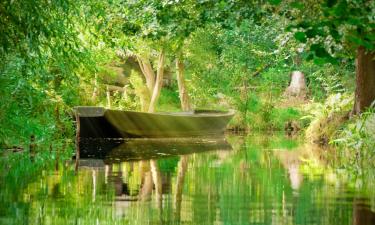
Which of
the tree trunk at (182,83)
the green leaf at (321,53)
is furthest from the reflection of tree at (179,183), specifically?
the tree trunk at (182,83)

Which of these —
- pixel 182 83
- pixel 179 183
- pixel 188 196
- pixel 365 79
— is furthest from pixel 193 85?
pixel 188 196

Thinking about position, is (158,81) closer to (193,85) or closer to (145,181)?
(193,85)

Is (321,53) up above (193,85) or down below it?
below

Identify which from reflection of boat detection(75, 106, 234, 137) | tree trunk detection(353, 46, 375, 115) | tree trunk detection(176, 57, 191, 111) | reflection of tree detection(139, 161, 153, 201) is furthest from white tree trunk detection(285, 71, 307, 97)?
reflection of tree detection(139, 161, 153, 201)

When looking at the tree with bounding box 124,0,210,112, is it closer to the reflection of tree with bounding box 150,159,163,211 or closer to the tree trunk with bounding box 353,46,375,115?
the reflection of tree with bounding box 150,159,163,211

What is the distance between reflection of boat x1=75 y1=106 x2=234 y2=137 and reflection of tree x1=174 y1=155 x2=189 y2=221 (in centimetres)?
835

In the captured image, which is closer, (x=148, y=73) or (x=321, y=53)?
(x=321, y=53)

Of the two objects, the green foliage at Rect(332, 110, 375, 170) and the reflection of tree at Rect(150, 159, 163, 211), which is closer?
the reflection of tree at Rect(150, 159, 163, 211)

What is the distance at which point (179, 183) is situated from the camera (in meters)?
10.4

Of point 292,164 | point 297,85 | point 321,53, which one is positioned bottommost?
point 292,164

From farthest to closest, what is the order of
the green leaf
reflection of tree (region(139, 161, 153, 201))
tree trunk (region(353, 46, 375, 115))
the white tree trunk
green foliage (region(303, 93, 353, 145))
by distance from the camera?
the white tree trunk, green foliage (region(303, 93, 353, 145)), tree trunk (region(353, 46, 375, 115)), reflection of tree (region(139, 161, 153, 201)), the green leaf

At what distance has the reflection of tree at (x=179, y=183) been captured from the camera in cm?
745

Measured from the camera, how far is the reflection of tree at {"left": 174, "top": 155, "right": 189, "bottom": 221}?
24.4 feet

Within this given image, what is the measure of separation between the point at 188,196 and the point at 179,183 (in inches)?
62.3
